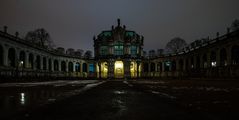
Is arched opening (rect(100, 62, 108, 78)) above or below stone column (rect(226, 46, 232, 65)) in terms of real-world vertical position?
below

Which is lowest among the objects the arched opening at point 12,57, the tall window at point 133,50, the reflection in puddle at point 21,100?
the reflection in puddle at point 21,100

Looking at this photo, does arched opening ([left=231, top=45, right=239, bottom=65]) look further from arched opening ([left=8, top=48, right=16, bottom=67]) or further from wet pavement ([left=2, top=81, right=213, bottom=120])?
arched opening ([left=8, top=48, right=16, bottom=67])

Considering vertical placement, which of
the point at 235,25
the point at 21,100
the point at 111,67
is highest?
the point at 235,25

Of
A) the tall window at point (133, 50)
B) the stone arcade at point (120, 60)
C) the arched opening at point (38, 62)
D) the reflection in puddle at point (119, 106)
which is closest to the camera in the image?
the reflection in puddle at point (119, 106)

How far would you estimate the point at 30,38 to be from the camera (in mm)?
70500

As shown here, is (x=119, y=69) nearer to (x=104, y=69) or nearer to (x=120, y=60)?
(x=120, y=60)

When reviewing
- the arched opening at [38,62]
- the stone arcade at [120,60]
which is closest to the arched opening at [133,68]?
the stone arcade at [120,60]

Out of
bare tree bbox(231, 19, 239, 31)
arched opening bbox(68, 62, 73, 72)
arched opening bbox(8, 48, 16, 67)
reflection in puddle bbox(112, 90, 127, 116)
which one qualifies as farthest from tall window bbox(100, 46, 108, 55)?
reflection in puddle bbox(112, 90, 127, 116)

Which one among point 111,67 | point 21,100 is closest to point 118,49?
point 111,67

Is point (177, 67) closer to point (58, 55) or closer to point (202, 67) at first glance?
point (202, 67)

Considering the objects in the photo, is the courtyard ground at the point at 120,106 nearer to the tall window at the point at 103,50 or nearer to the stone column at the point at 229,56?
the stone column at the point at 229,56

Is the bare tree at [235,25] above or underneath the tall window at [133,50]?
above

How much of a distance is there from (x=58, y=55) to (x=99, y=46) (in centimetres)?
2044

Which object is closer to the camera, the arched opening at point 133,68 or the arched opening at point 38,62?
the arched opening at point 38,62
